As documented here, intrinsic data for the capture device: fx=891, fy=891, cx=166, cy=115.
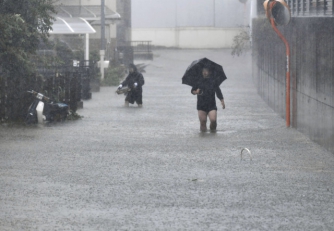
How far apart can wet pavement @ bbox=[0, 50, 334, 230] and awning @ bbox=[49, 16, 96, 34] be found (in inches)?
647

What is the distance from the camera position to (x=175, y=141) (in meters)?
15.9

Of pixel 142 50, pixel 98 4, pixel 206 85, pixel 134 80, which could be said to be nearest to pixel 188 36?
pixel 142 50

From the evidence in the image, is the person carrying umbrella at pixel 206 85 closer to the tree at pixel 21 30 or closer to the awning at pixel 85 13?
the tree at pixel 21 30

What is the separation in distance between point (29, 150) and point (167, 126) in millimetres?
5284

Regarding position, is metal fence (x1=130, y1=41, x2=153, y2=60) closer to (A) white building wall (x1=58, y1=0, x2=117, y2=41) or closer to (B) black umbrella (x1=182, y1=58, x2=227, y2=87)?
(A) white building wall (x1=58, y1=0, x2=117, y2=41)

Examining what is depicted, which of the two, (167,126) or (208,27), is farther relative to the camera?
(208,27)

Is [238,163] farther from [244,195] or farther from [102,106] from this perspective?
[102,106]

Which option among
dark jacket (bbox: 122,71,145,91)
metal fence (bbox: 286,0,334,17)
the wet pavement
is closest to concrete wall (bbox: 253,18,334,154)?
metal fence (bbox: 286,0,334,17)

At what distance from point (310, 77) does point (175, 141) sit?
2.74 metres

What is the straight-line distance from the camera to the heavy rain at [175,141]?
349 inches

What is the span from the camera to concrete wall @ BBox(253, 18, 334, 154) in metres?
14.0

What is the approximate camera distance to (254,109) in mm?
24203

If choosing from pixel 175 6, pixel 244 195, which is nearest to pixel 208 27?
pixel 175 6

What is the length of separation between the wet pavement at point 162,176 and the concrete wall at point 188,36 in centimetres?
4879
